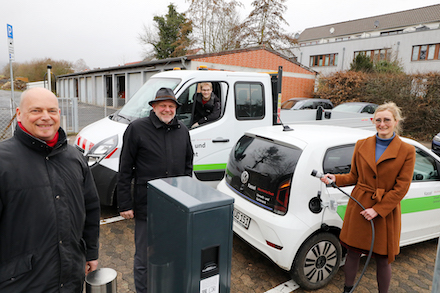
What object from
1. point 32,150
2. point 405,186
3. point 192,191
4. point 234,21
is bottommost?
point 405,186

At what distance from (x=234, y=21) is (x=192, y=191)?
3145cm

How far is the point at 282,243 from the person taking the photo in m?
2.87

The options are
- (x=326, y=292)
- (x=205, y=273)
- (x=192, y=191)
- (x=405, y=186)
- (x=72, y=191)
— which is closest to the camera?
(x=205, y=273)

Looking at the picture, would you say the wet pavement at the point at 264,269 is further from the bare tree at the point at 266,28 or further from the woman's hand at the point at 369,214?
the bare tree at the point at 266,28

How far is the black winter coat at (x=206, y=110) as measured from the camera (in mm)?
4934

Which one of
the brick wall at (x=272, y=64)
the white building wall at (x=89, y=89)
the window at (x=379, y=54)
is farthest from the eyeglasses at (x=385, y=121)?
the window at (x=379, y=54)

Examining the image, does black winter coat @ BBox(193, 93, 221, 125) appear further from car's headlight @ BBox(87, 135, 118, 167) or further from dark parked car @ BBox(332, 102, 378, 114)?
dark parked car @ BBox(332, 102, 378, 114)

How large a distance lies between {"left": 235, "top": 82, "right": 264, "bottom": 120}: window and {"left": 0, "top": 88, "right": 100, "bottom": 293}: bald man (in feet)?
12.2

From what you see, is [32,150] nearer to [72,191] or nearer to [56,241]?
[72,191]

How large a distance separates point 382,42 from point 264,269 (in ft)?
123

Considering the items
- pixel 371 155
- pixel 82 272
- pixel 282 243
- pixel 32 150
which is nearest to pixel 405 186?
pixel 371 155

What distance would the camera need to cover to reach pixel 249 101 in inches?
214

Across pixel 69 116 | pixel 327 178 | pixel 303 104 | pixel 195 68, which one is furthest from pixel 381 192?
pixel 195 68

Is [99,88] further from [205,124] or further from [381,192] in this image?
[381,192]
